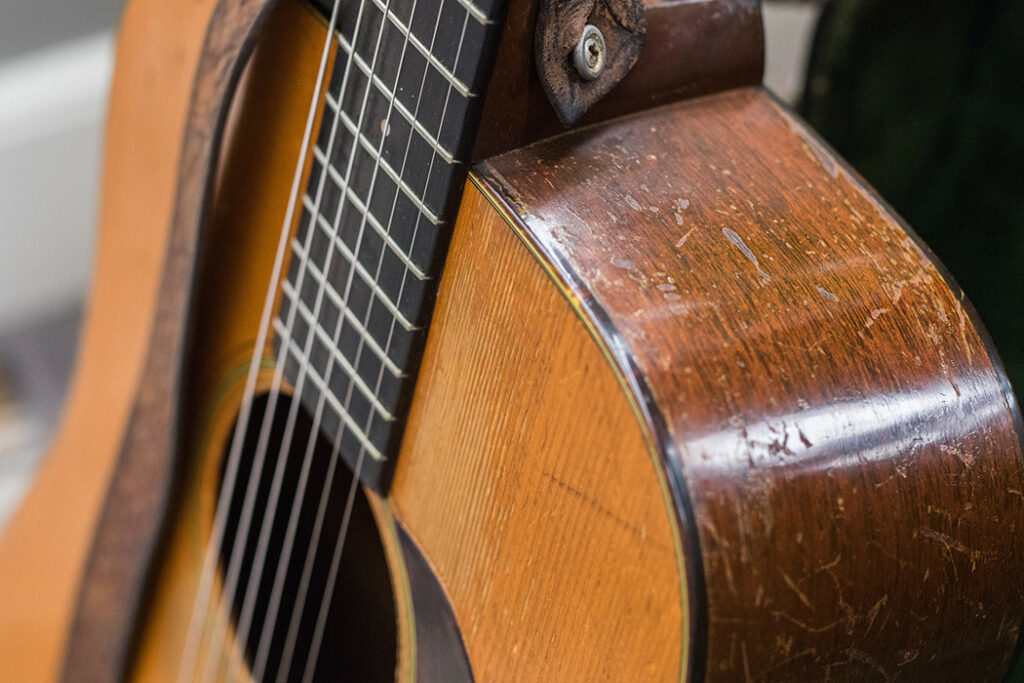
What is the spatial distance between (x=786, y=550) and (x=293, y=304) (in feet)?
0.99

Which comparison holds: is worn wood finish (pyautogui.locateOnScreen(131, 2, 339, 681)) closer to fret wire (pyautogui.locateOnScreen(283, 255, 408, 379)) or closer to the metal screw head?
fret wire (pyautogui.locateOnScreen(283, 255, 408, 379))

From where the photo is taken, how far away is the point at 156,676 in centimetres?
71

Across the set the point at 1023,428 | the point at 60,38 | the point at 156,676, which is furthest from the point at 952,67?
the point at 60,38

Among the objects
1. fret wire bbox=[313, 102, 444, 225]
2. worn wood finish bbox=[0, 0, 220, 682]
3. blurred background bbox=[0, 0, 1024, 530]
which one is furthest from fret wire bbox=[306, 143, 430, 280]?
blurred background bbox=[0, 0, 1024, 530]

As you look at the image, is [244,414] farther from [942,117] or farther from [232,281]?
[942,117]

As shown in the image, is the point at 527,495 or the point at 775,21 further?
the point at 775,21

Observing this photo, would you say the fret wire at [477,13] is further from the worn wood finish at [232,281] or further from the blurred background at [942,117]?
the blurred background at [942,117]

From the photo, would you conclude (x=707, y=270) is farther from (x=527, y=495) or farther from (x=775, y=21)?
(x=775, y=21)

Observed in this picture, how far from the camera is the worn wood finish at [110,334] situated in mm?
570

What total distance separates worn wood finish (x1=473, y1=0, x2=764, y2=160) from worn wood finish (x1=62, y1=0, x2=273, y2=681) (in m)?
0.15

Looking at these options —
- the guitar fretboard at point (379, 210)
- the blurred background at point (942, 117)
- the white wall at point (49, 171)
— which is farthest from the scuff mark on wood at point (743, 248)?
the white wall at point (49, 171)

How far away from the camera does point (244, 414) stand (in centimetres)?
60

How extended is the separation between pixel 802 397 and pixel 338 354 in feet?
0.81

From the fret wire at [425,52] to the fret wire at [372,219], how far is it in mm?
83
